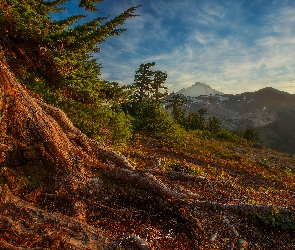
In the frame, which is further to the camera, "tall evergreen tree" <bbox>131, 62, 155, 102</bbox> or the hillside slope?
"tall evergreen tree" <bbox>131, 62, 155, 102</bbox>

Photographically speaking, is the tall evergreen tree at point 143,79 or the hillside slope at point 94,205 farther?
the tall evergreen tree at point 143,79

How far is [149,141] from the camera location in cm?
3061

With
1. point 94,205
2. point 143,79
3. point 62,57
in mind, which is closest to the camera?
point 94,205

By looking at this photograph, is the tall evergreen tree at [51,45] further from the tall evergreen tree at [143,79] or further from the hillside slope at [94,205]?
the tall evergreen tree at [143,79]

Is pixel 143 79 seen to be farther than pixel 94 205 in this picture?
Yes

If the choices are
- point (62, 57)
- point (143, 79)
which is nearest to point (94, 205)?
point (62, 57)

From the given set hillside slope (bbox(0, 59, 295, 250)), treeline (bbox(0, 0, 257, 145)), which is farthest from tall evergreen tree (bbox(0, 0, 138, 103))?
hillside slope (bbox(0, 59, 295, 250))

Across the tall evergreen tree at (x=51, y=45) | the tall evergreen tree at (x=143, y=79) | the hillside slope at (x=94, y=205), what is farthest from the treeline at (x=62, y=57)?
the tall evergreen tree at (x=143, y=79)

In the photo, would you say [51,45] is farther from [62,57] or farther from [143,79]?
[143,79]

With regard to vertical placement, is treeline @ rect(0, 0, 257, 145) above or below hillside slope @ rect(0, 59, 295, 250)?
above

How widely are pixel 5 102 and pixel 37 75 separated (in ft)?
12.5

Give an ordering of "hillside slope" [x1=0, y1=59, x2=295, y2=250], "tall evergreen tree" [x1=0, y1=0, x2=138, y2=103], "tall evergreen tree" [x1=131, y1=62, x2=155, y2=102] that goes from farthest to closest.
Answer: "tall evergreen tree" [x1=131, y1=62, x2=155, y2=102]
"tall evergreen tree" [x1=0, y1=0, x2=138, y2=103]
"hillside slope" [x1=0, y1=59, x2=295, y2=250]

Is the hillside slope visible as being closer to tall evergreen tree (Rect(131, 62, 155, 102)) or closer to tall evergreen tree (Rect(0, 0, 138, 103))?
tall evergreen tree (Rect(0, 0, 138, 103))

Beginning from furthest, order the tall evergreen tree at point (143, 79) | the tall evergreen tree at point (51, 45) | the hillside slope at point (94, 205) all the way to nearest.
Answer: the tall evergreen tree at point (143, 79) → the tall evergreen tree at point (51, 45) → the hillside slope at point (94, 205)
